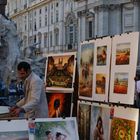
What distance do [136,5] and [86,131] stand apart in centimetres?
2780

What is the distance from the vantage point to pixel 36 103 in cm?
660

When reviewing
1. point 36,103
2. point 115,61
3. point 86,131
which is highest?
point 115,61

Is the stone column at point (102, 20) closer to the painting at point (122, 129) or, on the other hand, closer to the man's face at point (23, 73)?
the painting at point (122, 129)

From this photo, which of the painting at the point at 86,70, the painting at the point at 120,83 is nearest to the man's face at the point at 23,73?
the painting at the point at 120,83

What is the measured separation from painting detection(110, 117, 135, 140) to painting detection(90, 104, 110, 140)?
207 millimetres

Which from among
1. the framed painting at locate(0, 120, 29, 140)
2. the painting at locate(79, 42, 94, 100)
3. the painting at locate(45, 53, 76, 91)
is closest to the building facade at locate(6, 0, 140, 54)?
the painting at locate(45, 53, 76, 91)

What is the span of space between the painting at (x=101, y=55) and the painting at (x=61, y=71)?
793 mm

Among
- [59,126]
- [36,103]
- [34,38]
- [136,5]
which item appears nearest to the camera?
[59,126]

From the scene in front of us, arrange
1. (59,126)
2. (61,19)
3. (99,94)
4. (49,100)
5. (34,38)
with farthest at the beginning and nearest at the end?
(34,38) < (61,19) < (49,100) < (99,94) < (59,126)

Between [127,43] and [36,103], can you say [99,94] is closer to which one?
[127,43]

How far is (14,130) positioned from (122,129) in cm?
205

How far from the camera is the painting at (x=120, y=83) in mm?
7355

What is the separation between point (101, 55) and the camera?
8.05m

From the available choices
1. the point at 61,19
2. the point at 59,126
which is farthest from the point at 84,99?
the point at 61,19
